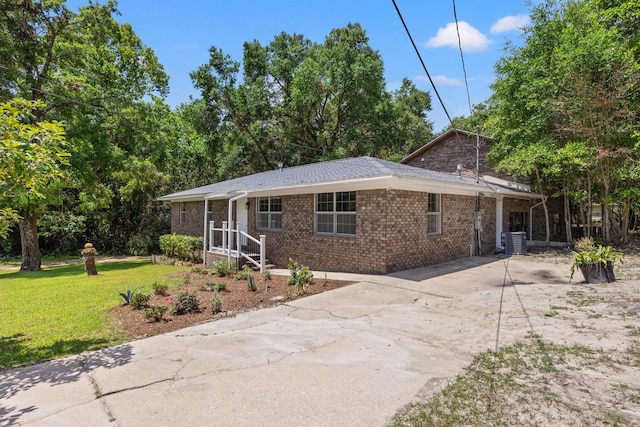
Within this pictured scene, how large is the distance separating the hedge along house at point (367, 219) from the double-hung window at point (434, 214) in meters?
0.03

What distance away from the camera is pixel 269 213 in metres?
13.7

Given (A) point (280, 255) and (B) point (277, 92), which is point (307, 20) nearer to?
(A) point (280, 255)

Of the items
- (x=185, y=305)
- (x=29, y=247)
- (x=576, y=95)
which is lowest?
(x=185, y=305)

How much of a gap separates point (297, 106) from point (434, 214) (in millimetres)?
18350

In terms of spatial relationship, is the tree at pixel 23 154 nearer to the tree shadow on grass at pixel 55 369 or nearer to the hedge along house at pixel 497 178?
the tree shadow on grass at pixel 55 369

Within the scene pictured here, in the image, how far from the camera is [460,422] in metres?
2.88

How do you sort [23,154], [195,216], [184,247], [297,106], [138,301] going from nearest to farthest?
1. [23,154]
2. [138,301]
3. [184,247]
4. [195,216]
5. [297,106]

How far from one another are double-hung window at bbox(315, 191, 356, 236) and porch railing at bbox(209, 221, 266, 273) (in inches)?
80.7

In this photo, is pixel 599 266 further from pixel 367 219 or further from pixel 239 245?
pixel 239 245

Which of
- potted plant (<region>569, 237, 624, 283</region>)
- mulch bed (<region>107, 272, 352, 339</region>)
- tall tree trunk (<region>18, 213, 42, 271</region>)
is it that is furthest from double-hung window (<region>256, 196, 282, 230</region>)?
tall tree trunk (<region>18, 213, 42, 271</region>)

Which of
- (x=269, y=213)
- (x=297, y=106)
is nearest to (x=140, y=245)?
(x=269, y=213)

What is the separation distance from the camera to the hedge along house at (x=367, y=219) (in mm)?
9789

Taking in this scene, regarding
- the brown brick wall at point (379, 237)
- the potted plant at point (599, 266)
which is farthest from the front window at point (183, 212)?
the potted plant at point (599, 266)

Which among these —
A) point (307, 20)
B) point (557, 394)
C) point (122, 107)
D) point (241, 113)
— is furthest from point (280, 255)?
point (241, 113)
